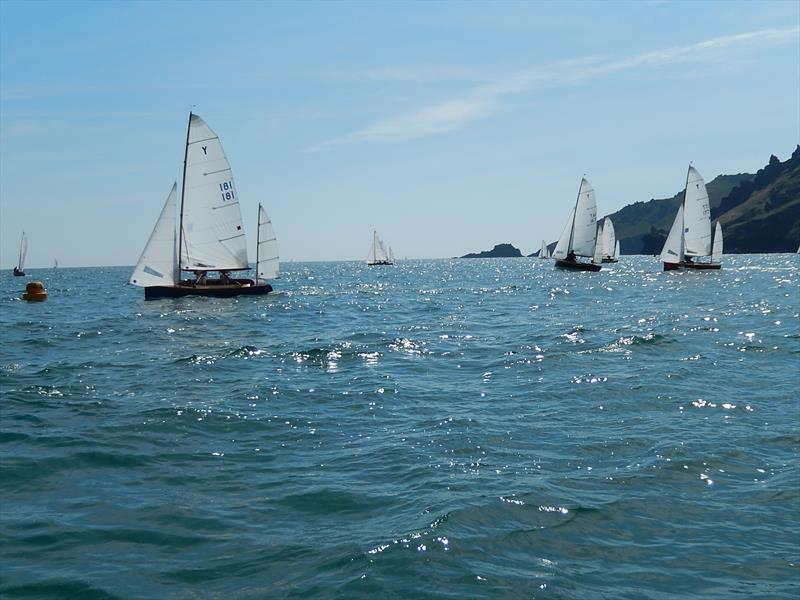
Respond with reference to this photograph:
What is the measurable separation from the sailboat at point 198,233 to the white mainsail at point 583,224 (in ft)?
148

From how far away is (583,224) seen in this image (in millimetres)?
80000

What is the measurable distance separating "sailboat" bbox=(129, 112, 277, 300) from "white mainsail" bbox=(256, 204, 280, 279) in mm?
6125

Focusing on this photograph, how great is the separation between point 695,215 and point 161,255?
5544 cm

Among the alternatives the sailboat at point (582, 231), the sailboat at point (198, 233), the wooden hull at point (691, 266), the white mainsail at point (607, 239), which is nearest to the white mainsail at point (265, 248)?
the sailboat at point (198, 233)

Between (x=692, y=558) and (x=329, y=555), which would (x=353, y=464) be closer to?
(x=329, y=555)

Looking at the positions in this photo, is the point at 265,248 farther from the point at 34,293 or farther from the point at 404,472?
the point at 404,472

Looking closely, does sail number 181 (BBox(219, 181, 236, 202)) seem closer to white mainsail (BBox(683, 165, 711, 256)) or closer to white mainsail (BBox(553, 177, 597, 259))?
white mainsail (BBox(553, 177, 597, 259))

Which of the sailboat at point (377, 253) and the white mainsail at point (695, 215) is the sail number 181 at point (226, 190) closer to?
the white mainsail at point (695, 215)

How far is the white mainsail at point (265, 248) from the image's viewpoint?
5253 centimetres

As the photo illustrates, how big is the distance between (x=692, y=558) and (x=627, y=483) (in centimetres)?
215

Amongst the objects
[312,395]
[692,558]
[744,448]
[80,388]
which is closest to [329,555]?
[692,558]

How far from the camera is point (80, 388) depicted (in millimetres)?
15836

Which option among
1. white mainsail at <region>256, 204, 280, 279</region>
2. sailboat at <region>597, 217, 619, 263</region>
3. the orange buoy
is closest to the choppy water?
white mainsail at <region>256, 204, 280, 279</region>

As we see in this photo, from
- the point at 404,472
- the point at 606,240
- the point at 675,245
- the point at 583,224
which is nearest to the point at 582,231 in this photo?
the point at 583,224
